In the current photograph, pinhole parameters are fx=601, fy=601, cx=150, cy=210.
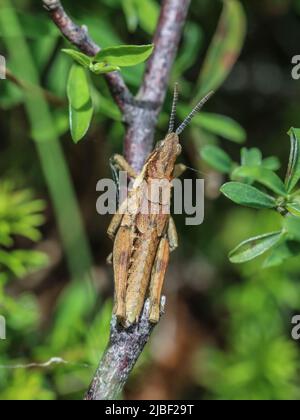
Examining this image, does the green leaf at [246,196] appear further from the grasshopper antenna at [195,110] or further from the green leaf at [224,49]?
the green leaf at [224,49]

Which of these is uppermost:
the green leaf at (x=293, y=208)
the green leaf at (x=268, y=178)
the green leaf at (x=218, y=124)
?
the green leaf at (x=218, y=124)

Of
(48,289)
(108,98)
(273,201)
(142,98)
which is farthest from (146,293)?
(48,289)

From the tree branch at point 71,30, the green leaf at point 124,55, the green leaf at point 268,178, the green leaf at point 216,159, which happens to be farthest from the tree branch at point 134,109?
the green leaf at point 268,178

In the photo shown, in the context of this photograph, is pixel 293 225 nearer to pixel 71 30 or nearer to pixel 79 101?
pixel 79 101

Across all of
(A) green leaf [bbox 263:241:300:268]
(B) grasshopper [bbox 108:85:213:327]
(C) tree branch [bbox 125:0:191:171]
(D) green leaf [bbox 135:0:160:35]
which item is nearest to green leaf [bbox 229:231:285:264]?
(A) green leaf [bbox 263:241:300:268]

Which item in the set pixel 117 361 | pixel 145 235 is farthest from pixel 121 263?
pixel 117 361

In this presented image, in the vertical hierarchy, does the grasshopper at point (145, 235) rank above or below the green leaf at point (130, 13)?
below

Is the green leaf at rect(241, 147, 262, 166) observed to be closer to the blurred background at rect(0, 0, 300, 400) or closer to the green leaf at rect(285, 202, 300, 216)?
the green leaf at rect(285, 202, 300, 216)
